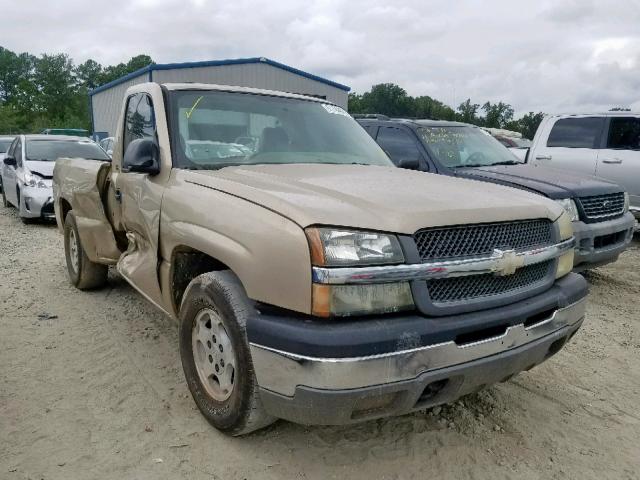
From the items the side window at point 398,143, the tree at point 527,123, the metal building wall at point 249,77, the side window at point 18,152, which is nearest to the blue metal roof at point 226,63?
the metal building wall at point 249,77

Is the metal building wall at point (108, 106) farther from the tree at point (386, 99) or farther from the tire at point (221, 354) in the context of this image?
the tree at point (386, 99)

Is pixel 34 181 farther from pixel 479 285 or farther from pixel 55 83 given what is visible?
pixel 55 83

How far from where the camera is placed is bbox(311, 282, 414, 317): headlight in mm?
2123

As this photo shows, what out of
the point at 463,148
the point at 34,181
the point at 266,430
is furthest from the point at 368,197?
the point at 34,181

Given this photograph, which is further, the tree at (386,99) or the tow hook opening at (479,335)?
the tree at (386,99)

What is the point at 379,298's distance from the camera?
2172 mm

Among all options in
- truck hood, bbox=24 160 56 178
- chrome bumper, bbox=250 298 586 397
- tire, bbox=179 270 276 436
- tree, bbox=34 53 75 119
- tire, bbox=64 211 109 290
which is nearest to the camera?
chrome bumper, bbox=250 298 586 397

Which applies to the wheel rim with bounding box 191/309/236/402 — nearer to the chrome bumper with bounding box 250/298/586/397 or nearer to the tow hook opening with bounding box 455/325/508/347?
the chrome bumper with bounding box 250/298/586/397

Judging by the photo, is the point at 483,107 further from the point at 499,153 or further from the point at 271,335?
the point at 271,335

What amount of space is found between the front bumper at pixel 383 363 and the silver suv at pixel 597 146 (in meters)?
6.59

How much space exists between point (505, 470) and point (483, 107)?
82.1 metres

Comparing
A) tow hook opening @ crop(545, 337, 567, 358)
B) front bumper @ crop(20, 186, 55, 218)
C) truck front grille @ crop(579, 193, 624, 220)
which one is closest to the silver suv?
truck front grille @ crop(579, 193, 624, 220)

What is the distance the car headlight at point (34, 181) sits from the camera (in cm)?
920

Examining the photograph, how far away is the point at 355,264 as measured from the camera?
2148 mm
